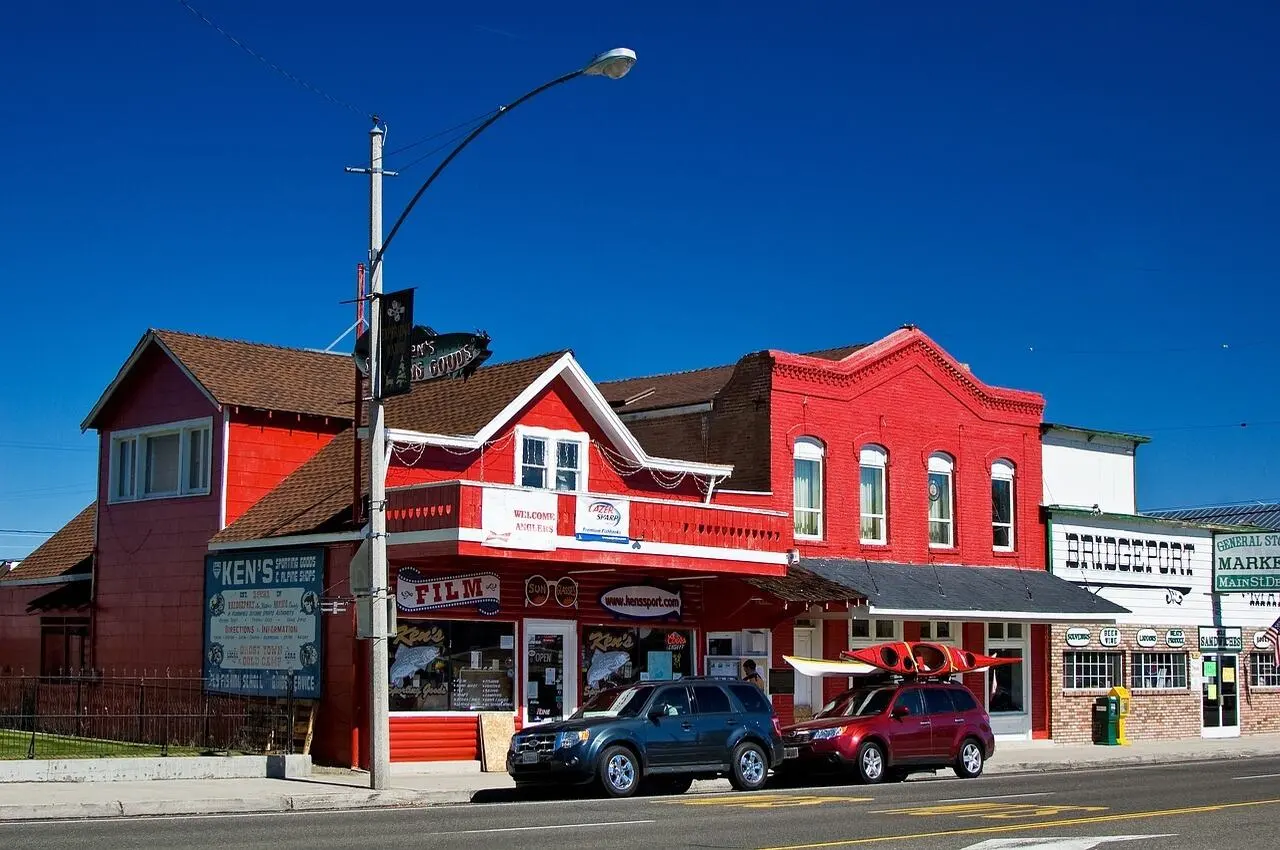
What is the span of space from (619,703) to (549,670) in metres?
5.44

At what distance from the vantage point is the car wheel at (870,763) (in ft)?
77.1

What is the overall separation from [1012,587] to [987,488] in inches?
98.2

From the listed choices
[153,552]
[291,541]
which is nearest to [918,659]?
[291,541]

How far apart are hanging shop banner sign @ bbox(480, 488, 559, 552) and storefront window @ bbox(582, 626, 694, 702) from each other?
366 cm

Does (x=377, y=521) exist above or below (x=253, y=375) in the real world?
below

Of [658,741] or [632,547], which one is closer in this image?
[658,741]

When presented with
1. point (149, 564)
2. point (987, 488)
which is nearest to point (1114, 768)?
point (987, 488)

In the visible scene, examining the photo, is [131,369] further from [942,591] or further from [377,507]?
[942,591]

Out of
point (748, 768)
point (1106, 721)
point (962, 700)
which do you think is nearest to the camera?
point (748, 768)

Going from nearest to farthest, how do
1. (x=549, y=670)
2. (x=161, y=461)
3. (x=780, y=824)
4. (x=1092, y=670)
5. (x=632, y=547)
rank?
(x=780, y=824) → (x=632, y=547) → (x=549, y=670) → (x=161, y=461) → (x=1092, y=670)

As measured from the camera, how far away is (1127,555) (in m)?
37.7

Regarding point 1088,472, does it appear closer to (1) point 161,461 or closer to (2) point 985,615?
(2) point 985,615

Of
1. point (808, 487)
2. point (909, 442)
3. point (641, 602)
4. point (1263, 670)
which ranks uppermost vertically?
point (909, 442)

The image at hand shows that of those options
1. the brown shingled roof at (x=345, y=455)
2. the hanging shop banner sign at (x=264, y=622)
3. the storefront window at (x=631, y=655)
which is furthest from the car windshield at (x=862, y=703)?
the hanging shop banner sign at (x=264, y=622)
